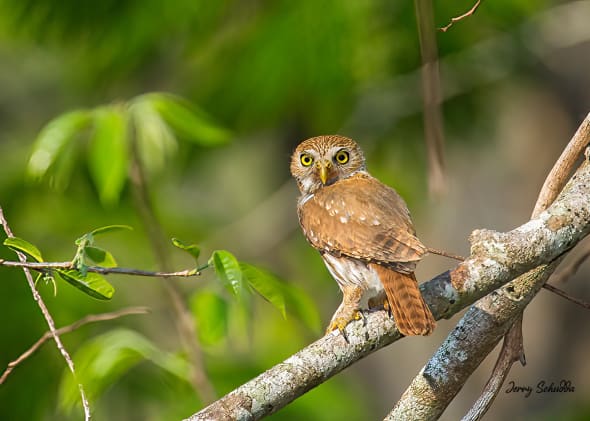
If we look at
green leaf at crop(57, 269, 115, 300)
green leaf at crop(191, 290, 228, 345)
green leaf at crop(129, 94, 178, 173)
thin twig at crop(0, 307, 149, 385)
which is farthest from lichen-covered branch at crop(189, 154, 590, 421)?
green leaf at crop(129, 94, 178, 173)

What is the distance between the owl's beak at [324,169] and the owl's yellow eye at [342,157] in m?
0.08

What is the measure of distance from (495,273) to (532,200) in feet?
14.2

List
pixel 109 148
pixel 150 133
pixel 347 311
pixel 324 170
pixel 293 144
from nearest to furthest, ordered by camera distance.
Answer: pixel 347 311 → pixel 109 148 → pixel 150 133 → pixel 324 170 → pixel 293 144

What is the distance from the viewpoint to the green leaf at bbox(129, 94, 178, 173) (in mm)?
3967

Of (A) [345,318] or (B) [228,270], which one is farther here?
(A) [345,318]

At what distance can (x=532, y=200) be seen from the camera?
22.7ft

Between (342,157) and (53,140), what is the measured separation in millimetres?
1425

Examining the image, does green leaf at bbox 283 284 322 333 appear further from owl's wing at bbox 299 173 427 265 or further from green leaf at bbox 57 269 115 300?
green leaf at bbox 57 269 115 300

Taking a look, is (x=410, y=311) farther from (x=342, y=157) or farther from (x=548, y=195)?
(x=342, y=157)

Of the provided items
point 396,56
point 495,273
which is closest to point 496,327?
point 495,273

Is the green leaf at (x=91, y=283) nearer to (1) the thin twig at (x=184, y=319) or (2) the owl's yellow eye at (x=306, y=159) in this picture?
(1) the thin twig at (x=184, y=319)

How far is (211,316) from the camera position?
3705 mm

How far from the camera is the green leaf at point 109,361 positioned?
3598 mm

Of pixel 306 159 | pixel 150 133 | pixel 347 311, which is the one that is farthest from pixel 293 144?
pixel 347 311
